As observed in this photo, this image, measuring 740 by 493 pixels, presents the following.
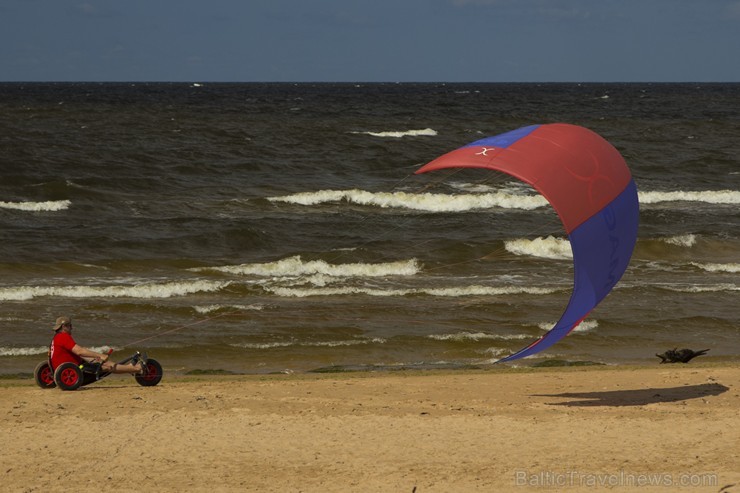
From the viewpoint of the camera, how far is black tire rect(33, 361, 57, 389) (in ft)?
36.9

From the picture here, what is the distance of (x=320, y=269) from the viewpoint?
67.7 feet

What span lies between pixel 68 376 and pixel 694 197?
24545mm

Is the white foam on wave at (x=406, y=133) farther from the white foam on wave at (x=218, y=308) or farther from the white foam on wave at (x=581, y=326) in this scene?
the white foam on wave at (x=581, y=326)

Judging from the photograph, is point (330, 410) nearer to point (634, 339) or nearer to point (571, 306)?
point (571, 306)

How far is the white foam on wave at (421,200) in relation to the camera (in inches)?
1144

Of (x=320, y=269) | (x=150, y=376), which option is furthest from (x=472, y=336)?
(x=320, y=269)

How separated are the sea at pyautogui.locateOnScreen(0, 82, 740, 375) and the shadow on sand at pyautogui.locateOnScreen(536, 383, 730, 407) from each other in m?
2.52

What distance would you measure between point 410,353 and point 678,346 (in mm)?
3919

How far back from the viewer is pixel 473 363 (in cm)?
1402

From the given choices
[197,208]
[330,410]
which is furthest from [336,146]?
[330,410]

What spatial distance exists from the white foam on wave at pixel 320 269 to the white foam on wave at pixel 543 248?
2.83m

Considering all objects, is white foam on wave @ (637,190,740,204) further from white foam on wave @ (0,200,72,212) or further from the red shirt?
the red shirt

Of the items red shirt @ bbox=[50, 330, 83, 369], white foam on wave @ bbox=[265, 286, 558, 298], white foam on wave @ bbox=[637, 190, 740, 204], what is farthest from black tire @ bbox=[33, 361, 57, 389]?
white foam on wave @ bbox=[637, 190, 740, 204]

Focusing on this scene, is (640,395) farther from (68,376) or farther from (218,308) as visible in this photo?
(218,308)
